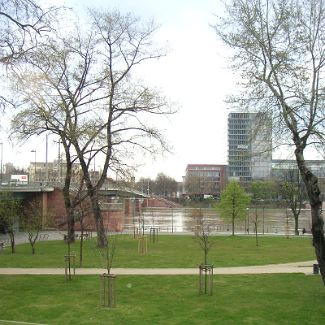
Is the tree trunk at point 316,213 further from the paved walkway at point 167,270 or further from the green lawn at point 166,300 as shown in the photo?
the paved walkway at point 167,270

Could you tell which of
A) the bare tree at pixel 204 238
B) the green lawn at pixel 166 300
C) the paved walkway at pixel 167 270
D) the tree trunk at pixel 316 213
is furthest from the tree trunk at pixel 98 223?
the tree trunk at pixel 316 213

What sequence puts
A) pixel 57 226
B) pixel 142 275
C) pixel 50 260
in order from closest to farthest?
pixel 142 275, pixel 50 260, pixel 57 226

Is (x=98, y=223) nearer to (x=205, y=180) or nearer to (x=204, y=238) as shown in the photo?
(x=204, y=238)

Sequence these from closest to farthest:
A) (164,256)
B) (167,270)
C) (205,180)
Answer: (167,270) < (164,256) < (205,180)

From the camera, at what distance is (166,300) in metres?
15.5

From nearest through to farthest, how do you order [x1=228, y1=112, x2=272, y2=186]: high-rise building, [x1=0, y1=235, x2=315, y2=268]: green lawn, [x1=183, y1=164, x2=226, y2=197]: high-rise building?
[x1=228, y1=112, x2=272, y2=186]: high-rise building → [x1=0, y1=235, x2=315, y2=268]: green lawn → [x1=183, y1=164, x2=226, y2=197]: high-rise building

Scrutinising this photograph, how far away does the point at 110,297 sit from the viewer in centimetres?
1452

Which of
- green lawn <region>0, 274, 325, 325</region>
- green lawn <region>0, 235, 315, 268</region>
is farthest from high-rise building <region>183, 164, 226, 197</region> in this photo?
green lawn <region>0, 274, 325, 325</region>

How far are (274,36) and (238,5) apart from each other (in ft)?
4.92

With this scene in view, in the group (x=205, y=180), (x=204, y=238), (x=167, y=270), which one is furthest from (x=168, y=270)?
(x=205, y=180)

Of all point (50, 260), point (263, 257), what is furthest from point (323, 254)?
point (50, 260)

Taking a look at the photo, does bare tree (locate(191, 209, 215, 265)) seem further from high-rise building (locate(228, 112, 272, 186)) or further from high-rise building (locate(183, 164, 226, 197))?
high-rise building (locate(183, 164, 226, 197))

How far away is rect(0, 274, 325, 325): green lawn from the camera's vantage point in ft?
43.3

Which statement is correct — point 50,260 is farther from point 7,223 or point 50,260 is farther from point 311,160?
point 311,160
